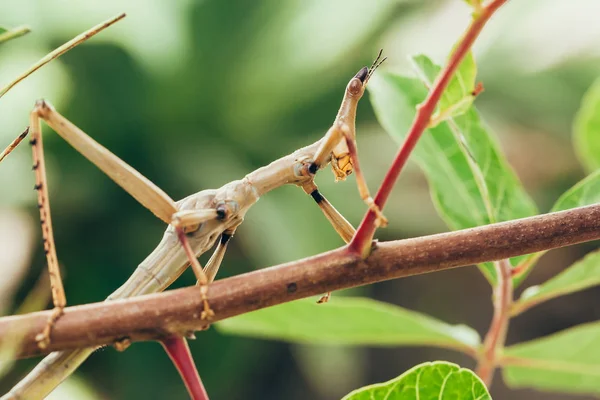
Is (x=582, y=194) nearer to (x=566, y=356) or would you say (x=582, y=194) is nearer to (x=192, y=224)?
(x=566, y=356)

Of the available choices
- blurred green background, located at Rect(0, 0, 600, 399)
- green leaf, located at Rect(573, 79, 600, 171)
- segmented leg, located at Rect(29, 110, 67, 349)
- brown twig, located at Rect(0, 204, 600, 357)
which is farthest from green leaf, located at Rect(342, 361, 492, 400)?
blurred green background, located at Rect(0, 0, 600, 399)

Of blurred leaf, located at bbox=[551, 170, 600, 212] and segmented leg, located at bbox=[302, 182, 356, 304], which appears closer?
blurred leaf, located at bbox=[551, 170, 600, 212]

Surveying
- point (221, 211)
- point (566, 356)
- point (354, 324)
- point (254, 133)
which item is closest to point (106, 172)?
point (221, 211)

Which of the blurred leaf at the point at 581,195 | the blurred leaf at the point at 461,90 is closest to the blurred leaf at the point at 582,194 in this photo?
the blurred leaf at the point at 581,195

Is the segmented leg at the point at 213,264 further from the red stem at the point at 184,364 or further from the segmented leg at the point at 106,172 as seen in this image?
the red stem at the point at 184,364

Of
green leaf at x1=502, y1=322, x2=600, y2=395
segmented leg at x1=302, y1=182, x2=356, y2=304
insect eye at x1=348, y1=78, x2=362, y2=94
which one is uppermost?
insect eye at x1=348, y1=78, x2=362, y2=94

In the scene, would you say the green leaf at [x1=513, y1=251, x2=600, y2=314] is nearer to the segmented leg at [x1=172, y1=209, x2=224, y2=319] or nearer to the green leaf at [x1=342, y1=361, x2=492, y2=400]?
the green leaf at [x1=342, y1=361, x2=492, y2=400]

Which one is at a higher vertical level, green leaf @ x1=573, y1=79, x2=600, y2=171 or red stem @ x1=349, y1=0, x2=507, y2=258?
→ green leaf @ x1=573, y1=79, x2=600, y2=171
